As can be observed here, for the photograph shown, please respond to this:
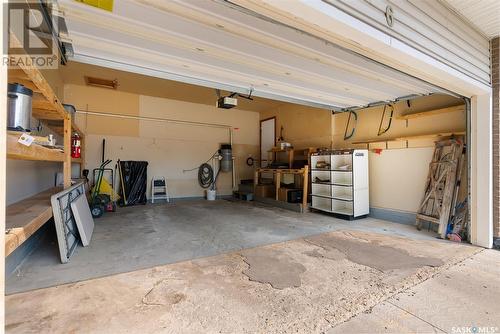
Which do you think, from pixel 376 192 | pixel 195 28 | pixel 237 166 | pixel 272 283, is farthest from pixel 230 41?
pixel 237 166

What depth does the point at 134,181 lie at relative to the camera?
6.34 m

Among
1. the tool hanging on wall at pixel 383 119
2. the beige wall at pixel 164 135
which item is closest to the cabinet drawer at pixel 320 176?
the tool hanging on wall at pixel 383 119

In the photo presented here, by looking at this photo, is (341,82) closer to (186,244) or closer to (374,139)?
(374,139)

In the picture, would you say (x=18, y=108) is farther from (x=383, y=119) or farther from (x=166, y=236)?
(x=383, y=119)

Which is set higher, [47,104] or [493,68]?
[493,68]

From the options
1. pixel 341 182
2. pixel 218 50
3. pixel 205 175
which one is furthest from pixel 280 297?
pixel 205 175

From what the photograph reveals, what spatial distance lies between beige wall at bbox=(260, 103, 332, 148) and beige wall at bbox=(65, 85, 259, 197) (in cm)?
142

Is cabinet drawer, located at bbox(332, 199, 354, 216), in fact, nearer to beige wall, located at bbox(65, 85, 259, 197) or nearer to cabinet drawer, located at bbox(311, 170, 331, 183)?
cabinet drawer, located at bbox(311, 170, 331, 183)

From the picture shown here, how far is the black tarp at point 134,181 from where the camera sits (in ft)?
20.4

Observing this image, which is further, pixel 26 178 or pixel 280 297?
pixel 26 178

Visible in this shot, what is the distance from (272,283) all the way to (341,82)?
9.13 ft

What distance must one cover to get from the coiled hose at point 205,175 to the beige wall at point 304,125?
246 cm

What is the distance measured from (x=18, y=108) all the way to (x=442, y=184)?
5.17m

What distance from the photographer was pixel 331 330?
1.54 meters
